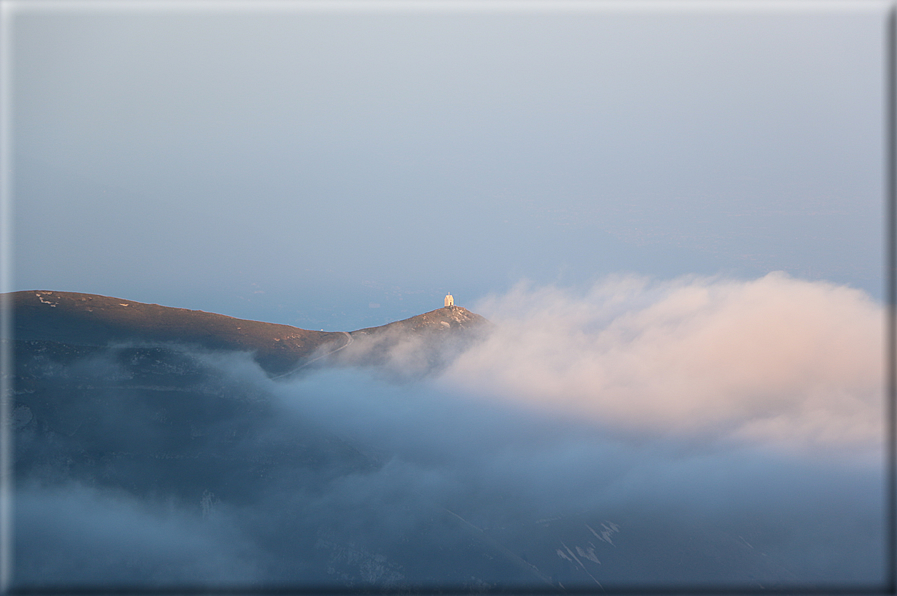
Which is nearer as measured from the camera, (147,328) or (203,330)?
(147,328)

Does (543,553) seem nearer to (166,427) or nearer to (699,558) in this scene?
(699,558)

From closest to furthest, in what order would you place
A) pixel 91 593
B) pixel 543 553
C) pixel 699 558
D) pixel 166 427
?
pixel 91 593 < pixel 166 427 < pixel 543 553 < pixel 699 558

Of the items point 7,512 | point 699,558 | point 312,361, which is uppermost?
point 312,361

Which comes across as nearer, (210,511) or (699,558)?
(210,511)

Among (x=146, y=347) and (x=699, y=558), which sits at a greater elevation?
(x=146, y=347)

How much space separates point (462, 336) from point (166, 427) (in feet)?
176

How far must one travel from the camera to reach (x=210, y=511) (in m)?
79.9

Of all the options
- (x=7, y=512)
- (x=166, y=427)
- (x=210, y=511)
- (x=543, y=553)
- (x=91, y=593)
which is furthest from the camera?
(x=543, y=553)

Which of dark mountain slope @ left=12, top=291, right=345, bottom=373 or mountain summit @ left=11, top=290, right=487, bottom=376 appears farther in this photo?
mountain summit @ left=11, top=290, right=487, bottom=376

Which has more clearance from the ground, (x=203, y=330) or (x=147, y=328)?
(x=147, y=328)

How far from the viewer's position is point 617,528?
4035 inches

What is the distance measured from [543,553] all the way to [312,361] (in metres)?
52.7

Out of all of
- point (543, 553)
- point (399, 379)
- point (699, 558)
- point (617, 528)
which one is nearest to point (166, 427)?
point (399, 379)

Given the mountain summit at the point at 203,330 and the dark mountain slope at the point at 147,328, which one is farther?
the mountain summit at the point at 203,330
